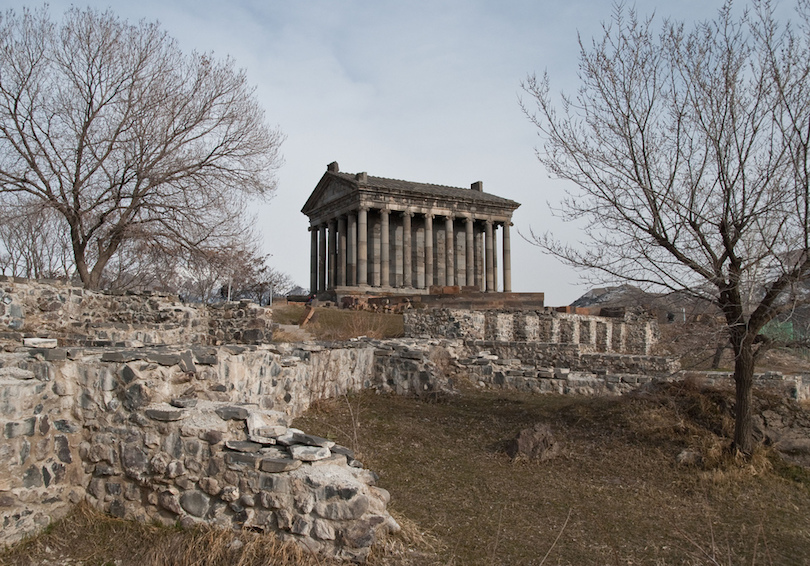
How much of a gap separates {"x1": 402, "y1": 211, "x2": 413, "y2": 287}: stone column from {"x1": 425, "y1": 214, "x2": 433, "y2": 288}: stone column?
4.46 ft

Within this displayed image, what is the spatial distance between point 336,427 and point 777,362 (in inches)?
831

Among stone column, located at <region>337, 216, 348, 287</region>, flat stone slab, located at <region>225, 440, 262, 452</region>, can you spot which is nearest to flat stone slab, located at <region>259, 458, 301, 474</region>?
flat stone slab, located at <region>225, 440, 262, 452</region>

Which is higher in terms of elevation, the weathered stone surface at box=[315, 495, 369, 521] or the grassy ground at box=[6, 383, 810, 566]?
the weathered stone surface at box=[315, 495, 369, 521]

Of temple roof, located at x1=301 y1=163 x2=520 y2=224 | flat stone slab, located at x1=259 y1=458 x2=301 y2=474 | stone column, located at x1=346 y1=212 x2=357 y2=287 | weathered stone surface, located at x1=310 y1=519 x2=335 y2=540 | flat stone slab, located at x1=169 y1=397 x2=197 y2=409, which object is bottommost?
weathered stone surface, located at x1=310 y1=519 x2=335 y2=540

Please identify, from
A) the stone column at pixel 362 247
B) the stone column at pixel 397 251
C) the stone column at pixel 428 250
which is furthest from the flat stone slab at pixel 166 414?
the stone column at pixel 428 250

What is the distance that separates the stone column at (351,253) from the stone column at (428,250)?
5357 mm

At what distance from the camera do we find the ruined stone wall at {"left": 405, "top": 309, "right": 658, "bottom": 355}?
18.8 metres

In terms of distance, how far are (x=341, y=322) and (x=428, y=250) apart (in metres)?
20.6

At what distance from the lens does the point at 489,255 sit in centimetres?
4725

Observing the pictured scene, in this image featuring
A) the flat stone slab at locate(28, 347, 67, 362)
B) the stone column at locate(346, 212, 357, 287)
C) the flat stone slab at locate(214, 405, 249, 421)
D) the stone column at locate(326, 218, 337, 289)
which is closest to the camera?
the flat stone slab at locate(214, 405, 249, 421)

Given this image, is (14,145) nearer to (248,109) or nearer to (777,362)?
(248,109)

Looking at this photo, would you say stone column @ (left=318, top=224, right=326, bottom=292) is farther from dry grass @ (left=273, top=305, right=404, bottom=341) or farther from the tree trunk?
the tree trunk

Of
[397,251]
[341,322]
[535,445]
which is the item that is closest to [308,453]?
[535,445]

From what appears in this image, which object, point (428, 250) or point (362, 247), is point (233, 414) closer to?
point (362, 247)
